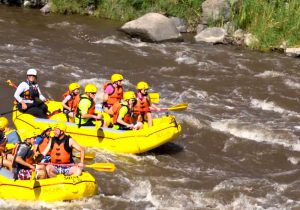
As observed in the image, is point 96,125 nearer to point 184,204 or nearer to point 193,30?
point 184,204

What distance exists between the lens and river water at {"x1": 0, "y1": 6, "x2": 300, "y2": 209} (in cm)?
884

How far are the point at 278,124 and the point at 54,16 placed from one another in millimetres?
11712

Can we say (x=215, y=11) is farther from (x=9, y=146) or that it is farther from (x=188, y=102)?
(x=9, y=146)

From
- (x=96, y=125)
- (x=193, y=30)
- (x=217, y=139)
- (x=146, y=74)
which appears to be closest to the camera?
(x=96, y=125)

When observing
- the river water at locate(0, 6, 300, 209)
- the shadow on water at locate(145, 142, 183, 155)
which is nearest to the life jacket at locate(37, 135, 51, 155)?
the river water at locate(0, 6, 300, 209)

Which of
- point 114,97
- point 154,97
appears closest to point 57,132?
point 114,97

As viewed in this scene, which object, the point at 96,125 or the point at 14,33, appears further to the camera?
the point at 14,33

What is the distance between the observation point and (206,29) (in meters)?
19.8

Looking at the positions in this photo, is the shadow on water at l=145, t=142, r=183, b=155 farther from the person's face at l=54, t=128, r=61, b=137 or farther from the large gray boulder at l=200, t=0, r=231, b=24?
the large gray boulder at l=200, t=0, r=231, b=24

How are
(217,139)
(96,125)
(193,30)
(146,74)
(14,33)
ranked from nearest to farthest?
(96,125) < (217,139) < (146,74) < (14,33) < (193,30)

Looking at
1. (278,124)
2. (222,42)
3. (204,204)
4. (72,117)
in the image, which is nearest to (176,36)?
(222,42)

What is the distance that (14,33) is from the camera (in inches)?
726

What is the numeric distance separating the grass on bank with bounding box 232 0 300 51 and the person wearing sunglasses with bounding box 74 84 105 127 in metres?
9.67

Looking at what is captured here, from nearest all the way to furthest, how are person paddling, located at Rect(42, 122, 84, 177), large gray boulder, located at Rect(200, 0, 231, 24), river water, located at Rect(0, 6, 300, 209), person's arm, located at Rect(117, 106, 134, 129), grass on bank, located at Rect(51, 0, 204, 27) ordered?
1. person paddling, located at Rect(42, 122, 84, 177)
2. river water, located at Rect(0, 6, 300, 209)
3. person's arm, located at Rect(117, 106, 134, 129)
4. large gray boulder, located at Rect(200, 0, 231, 24)
5. grass on bank, located at Rect(51, 0, 204, 27)
